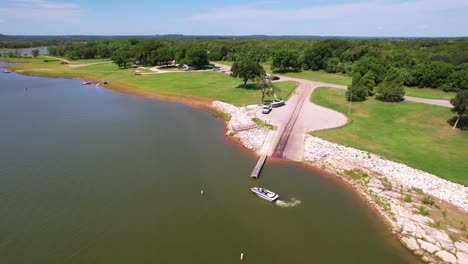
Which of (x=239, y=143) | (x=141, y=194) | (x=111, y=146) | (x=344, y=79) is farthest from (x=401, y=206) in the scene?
(x=344, y=79)

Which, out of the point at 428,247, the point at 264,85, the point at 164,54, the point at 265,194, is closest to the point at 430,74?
the point at 264,85

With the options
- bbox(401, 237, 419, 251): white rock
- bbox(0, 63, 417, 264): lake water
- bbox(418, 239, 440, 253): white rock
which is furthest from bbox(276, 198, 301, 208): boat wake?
bbox(418, 239, 440, 253): white rock

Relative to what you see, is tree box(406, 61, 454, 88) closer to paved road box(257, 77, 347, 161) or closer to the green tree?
paved road box(257, 77, 347, 161)

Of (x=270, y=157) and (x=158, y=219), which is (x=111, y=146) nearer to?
(x=158, y=219)

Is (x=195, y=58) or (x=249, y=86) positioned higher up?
(x=195, y=58)

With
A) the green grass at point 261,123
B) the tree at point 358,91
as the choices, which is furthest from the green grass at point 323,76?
the green grass at point 261,123

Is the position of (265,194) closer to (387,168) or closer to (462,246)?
(387,168)
